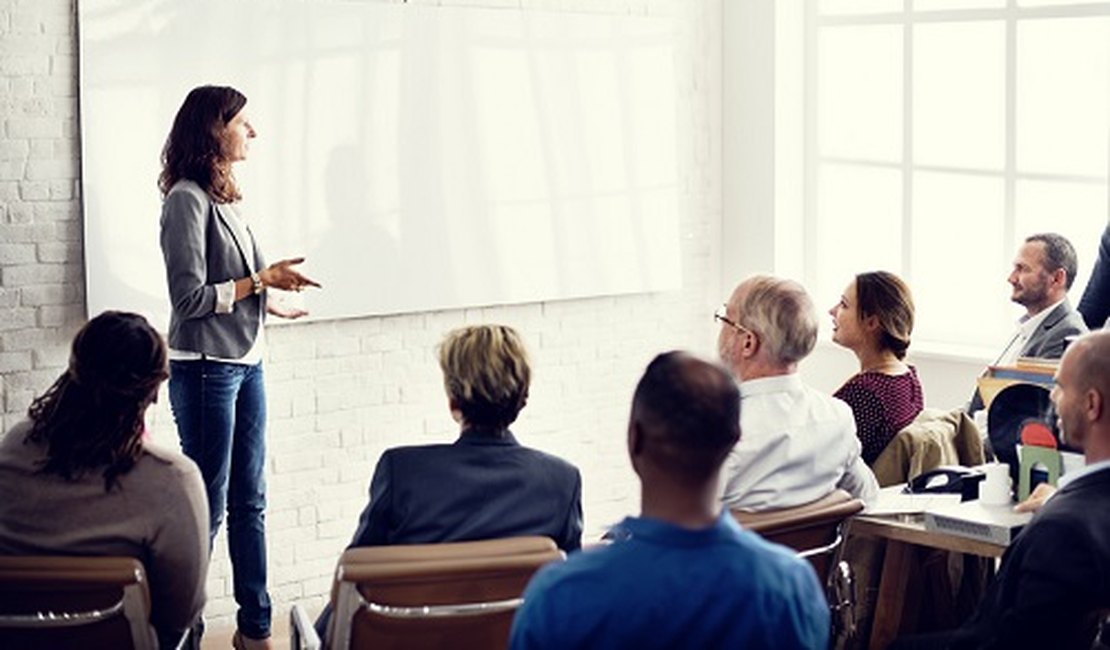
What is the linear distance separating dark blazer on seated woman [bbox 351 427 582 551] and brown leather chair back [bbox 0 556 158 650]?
47cm

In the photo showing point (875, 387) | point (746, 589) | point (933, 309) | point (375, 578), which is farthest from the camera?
point (933, 309)

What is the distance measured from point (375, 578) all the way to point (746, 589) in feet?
3.42

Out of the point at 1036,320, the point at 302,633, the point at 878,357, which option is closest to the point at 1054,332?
the point at 1036,320

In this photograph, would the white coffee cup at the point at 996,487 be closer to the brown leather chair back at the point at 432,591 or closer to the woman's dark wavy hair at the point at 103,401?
the brown leather chair back at the point at 432,591

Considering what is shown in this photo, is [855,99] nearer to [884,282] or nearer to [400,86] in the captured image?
[400,86]

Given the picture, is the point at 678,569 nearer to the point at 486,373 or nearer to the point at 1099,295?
the point at 486,373

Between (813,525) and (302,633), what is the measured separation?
115cm

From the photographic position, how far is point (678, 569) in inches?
103

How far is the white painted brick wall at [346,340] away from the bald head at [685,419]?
374 centimetres

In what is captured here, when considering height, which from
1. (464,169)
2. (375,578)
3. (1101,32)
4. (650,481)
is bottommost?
(375,578)

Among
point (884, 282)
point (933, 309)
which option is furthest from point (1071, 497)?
point (933, 309)

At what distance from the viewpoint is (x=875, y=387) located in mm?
5043

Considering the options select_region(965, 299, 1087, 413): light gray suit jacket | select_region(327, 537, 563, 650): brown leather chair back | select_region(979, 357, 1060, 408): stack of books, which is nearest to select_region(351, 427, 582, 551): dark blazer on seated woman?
select_region(327, 537, 563, 650): brown leather chair back

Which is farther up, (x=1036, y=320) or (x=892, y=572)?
(x=1036, y=320)
